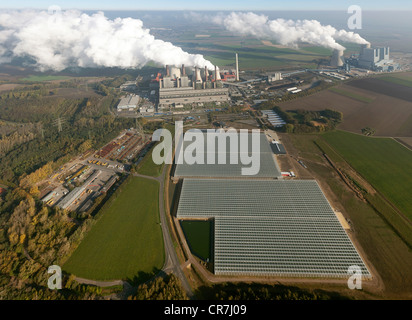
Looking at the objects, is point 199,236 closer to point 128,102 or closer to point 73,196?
point 73,196

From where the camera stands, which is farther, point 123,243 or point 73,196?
point 73,196

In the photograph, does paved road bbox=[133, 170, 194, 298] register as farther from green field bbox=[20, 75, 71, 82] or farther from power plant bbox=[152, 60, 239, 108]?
green field bbox=[20, 75, 71, 82]

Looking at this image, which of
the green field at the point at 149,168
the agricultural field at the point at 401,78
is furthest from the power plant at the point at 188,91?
the agricultural field at the point at 401,78

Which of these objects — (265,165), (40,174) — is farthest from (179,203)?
(40,174)

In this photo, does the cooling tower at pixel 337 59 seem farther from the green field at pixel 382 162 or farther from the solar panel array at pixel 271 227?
the solar panel array at pixel 271 227

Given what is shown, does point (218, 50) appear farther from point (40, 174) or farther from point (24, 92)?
point (40, 174)

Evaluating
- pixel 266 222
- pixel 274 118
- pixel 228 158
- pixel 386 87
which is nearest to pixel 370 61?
pixel 386 87
